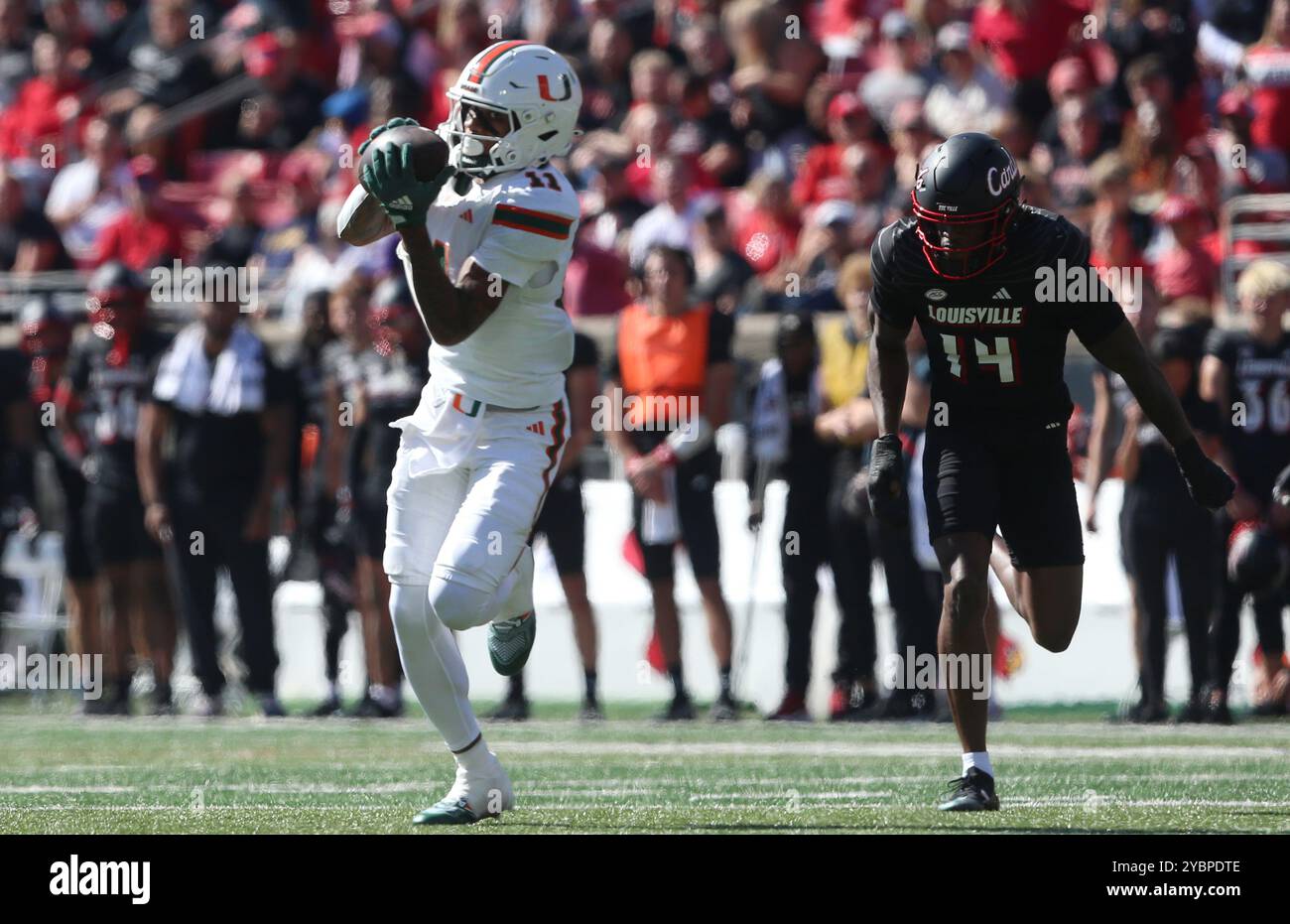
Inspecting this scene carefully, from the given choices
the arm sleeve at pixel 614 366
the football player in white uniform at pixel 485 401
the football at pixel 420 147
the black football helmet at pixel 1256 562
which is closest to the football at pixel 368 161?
the football at pixel 420 147

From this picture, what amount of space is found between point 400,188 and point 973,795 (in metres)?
2.54

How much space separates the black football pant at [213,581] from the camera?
39.3ft

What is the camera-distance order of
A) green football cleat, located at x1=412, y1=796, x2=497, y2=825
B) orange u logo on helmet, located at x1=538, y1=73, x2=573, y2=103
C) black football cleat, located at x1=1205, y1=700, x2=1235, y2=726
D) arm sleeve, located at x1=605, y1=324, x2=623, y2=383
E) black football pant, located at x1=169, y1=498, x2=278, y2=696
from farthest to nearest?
1. black football pant, located at x1=169, y1=498, x2=278, y2=696
2. arm sleeve, located at x1=605, y1=324, x2=623, y2=383
3. black football cleat, located at x1=1205, y1=700, x2=1235, y2=726
4. orange u logo on helmet, located at x1=538, y1=73, x2=573, y2=103
5. green football cleat, located at x1=412, y1=796, x2=497, y2=825

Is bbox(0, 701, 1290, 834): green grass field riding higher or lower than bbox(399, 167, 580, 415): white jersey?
lower

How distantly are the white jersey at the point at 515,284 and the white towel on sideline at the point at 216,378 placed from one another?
5.11 metres

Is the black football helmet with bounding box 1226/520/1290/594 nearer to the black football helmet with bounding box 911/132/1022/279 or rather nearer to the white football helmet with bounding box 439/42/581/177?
the black football helmet with bounding box 911/132/1022/279

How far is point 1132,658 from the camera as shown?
1157cm

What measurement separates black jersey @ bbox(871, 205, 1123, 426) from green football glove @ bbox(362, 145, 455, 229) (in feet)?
5.04

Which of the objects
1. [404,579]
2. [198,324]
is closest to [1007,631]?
[198,324]

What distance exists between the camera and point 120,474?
12.4m

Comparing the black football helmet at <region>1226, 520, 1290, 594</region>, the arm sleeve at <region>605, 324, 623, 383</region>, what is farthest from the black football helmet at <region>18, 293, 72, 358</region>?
the black football helmet at <region>1226, 520, 1290, 594</region>

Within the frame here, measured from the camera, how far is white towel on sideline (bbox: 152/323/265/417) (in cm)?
1199

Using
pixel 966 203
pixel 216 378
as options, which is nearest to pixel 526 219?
pixel 966 203

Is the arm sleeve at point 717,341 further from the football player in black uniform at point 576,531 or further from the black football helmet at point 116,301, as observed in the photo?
the black football helmet at point 116,301
